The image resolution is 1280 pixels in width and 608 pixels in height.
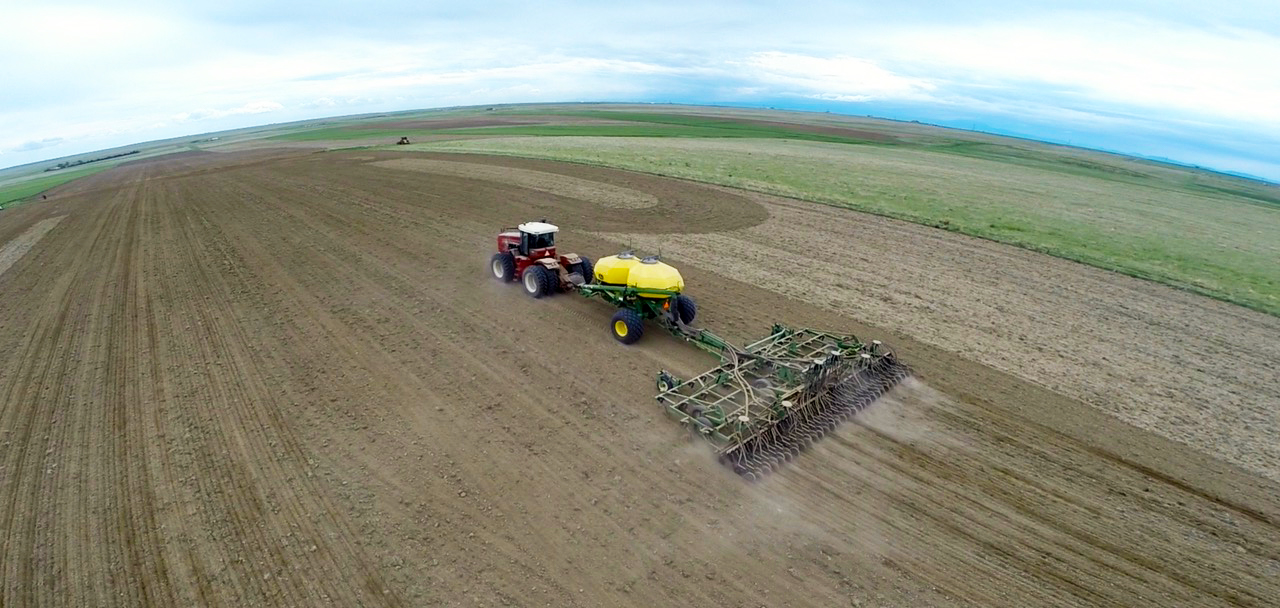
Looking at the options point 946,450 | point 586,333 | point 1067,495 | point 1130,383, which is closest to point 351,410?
point 586,333

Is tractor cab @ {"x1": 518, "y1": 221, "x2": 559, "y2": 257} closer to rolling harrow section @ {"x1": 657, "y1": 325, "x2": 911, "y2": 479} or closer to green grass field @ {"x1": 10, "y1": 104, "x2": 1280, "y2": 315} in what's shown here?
rolling harrow section @ {"x1": 657, "y1": 325, "x2": 911, "y2": 479}

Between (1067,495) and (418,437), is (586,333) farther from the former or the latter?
(1067,495)

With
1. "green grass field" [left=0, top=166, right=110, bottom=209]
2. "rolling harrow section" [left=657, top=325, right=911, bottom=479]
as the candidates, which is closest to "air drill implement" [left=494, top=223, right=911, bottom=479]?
"rolling harrow section" [left=657, top=325, right=911, bottom=479]

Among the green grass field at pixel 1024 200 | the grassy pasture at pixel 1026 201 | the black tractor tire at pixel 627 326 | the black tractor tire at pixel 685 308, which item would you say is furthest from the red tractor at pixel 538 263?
the grassy pasture at pixel 1026 201

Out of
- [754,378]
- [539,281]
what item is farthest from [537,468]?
[539,281]

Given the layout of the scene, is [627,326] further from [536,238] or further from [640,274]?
[536,238]

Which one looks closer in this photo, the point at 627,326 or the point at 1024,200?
the point at 627,326
